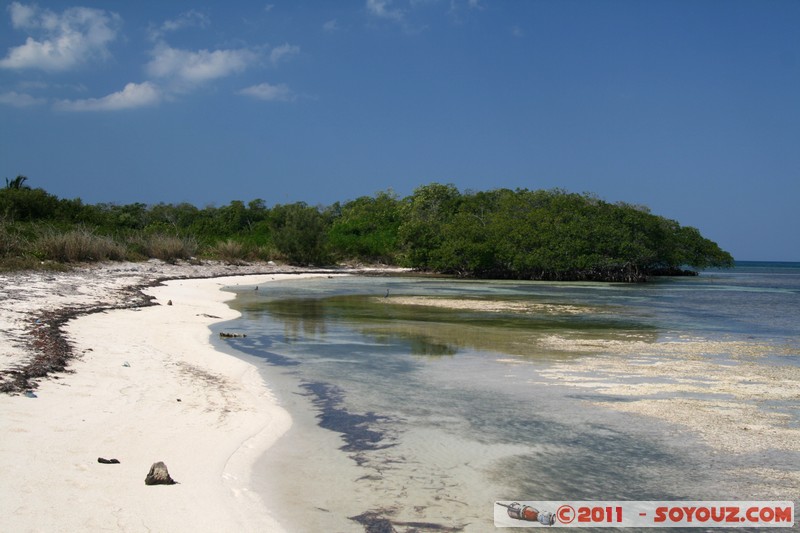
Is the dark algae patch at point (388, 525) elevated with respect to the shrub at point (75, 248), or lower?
lower

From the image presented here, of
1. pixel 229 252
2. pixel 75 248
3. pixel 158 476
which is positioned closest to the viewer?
pixel 158 476

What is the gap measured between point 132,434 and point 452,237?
4679cm

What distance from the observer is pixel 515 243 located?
158ft

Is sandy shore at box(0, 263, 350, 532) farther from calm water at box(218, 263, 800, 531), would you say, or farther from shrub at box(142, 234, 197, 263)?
shrub at box(142, 234, 197, 263)

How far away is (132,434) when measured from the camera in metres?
5.65

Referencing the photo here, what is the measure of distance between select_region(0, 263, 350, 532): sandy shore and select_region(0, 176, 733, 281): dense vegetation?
22.8 meters

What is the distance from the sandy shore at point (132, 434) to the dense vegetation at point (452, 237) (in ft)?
74.7

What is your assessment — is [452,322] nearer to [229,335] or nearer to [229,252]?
[229,335]

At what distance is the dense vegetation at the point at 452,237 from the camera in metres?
39.5

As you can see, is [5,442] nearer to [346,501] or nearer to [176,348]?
[346,501]

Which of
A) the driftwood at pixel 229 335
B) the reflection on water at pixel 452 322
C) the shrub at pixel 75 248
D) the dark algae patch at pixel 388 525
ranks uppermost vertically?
the shrub at pixel 75 248

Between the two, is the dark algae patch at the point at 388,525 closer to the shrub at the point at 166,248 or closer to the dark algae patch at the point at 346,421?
the dark algae patch at the point at 346,421

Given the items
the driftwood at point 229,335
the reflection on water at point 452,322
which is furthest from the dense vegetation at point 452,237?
the driftwood at point 229,335

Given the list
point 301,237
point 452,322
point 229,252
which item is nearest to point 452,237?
point 301,237
